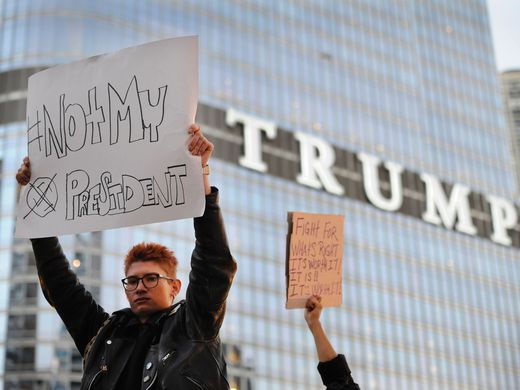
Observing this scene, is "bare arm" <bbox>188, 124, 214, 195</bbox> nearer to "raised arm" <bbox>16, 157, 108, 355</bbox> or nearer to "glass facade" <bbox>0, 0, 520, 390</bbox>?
"raised arm" <bbox>16, 157, 108, 355</bbox>

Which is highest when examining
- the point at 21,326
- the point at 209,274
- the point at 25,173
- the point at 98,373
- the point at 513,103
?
the point at 513,103

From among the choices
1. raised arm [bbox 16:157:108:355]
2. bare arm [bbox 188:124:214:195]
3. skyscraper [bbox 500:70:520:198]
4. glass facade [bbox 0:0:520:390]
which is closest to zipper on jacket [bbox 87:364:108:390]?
raised arm [bbox 16:157:108:355]

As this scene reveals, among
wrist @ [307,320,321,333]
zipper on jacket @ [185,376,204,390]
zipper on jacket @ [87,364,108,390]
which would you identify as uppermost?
wrist @ [307,320,321,333]

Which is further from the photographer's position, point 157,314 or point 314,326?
point 314,326

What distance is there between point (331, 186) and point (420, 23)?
19419 millimetres

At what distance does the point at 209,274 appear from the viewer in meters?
5.40

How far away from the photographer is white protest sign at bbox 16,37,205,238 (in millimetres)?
5551

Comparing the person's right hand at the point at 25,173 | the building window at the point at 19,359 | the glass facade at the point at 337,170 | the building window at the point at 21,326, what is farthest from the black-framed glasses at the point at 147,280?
the building window at the point at 21,326

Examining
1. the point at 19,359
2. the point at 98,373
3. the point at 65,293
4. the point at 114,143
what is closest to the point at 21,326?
the point at 19,359

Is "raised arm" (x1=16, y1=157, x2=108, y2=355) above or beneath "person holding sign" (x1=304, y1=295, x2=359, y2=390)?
above

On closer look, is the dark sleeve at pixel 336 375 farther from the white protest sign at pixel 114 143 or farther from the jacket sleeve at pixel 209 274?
the white protest sign at pixel 114 143

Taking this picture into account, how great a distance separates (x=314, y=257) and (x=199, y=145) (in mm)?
1518

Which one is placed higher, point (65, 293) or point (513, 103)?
point (513, 103)

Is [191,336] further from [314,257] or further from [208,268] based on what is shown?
[314,257]
